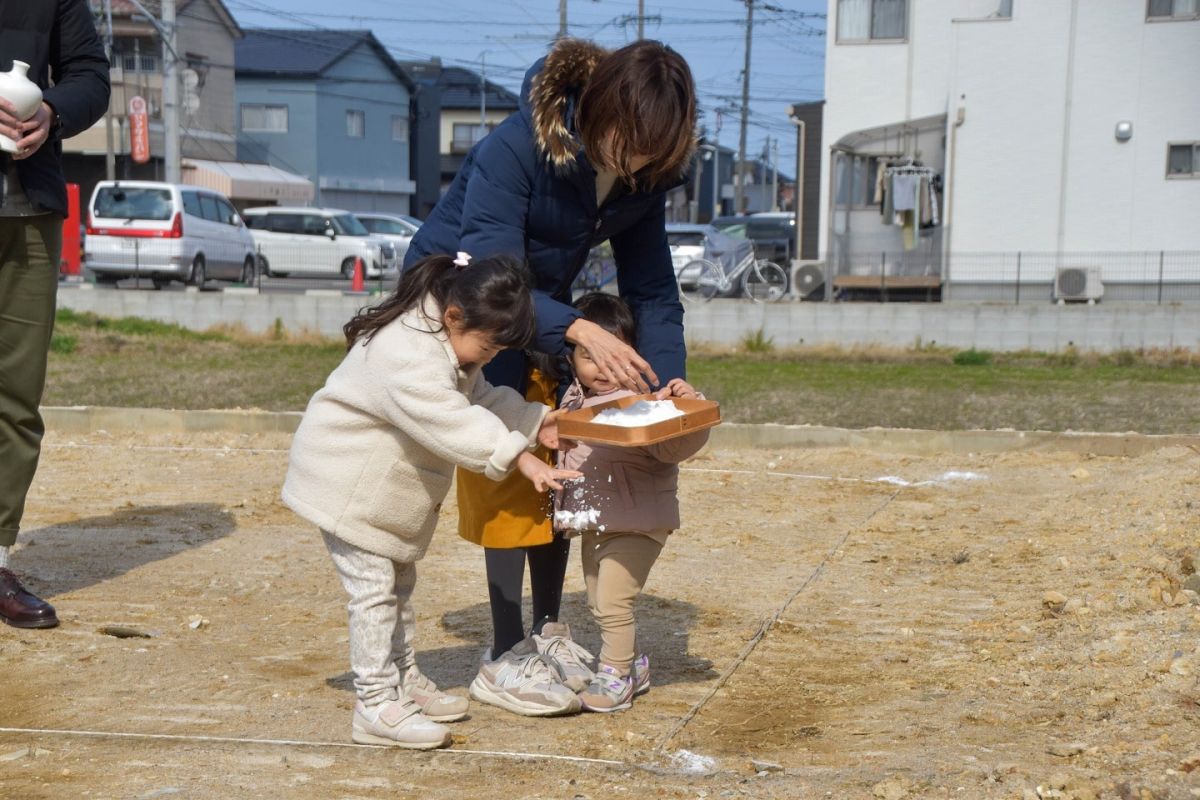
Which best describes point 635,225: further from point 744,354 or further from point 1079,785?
point 744,354

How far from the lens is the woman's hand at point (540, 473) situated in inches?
111

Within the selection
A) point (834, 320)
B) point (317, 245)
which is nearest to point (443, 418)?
point (834, 320)

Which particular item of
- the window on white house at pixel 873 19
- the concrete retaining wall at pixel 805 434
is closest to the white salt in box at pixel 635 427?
the concrete retaining wall at pixel 805 434

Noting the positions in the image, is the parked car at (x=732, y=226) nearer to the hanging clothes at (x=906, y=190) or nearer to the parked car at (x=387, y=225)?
the parked car at (x=387, y=225)

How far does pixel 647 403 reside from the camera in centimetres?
304

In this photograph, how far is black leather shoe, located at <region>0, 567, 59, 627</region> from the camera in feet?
13.0

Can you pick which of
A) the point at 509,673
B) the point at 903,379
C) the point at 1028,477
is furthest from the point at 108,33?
the point at 509,673

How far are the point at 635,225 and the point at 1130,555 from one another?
7.90 feet

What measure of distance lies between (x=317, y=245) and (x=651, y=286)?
22986 mm

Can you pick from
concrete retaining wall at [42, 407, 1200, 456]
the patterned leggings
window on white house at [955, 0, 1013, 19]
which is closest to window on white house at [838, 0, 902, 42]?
window on white house at [955, 0, 1013, 19]

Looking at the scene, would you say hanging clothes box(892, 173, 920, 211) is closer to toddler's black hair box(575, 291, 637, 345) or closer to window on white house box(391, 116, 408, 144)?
toddler's black hair box(575, 291, 637, 345)

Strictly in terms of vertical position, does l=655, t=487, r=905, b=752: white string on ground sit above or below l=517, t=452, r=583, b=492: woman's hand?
below

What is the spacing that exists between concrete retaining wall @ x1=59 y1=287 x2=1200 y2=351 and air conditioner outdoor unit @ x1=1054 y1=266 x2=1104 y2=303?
3440 millimetres

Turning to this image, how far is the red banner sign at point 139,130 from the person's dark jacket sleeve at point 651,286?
1271 inches
